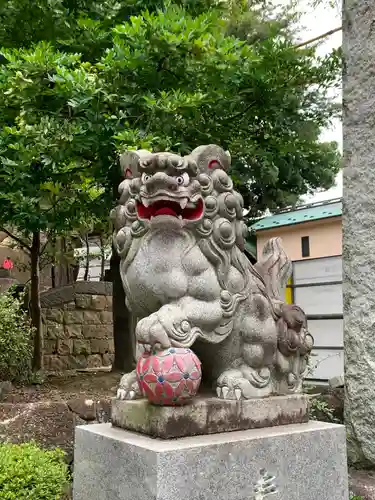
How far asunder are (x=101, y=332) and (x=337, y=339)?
14.0 feet

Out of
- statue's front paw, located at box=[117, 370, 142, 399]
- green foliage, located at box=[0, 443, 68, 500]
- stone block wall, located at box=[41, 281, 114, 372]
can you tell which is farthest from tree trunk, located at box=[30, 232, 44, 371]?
statue's front paw, located at box=[117, 370, 142, 399]

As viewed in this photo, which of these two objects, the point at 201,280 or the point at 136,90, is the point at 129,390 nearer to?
the point at 201,280

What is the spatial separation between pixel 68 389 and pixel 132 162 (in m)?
3.33

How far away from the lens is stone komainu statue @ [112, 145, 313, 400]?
7.22 ft

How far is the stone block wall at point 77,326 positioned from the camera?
25.9ft

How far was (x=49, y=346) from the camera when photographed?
25.7 ft

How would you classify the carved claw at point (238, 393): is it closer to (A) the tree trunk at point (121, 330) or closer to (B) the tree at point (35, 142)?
(B) the tree at point (35, 142)

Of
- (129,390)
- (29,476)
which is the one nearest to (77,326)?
(29,476)

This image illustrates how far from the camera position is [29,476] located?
115 inches

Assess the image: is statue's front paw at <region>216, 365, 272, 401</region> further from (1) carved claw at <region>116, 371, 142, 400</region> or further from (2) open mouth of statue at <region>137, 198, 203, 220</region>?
(2) open mouth of statue at <region>137, 198, 203, 220</region>

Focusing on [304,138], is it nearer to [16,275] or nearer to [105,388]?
[105,388]

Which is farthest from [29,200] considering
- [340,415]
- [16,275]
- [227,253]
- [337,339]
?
[16,275]

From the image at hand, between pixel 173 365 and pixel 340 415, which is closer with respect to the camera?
pixel 173 365

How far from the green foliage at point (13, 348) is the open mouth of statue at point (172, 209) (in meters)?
3.61
